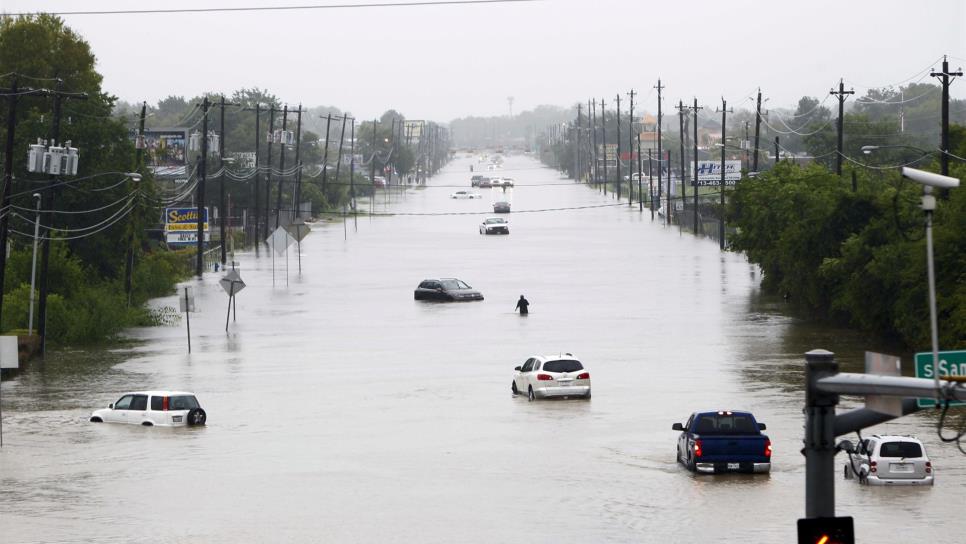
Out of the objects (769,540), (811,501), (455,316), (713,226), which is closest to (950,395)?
(811,501)

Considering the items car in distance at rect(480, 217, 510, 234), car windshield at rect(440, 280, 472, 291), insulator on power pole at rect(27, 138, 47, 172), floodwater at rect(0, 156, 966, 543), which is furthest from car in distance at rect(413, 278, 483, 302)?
car in distance at rect(480, 217, 510, 234)

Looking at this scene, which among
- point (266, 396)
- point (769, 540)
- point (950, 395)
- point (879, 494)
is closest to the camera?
point (950, 395)

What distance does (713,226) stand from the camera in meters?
118

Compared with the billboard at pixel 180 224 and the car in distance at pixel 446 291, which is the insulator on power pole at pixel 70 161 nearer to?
the car in distance at pixel 446 291

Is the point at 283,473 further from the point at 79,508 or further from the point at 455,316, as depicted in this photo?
the point at 455,316

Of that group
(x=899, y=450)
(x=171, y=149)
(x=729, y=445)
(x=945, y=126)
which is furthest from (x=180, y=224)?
(x=899, y=450)

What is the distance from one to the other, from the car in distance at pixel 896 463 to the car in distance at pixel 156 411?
1717 centimetres

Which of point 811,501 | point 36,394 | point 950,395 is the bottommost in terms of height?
point 36,394

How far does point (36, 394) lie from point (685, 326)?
1044 inches

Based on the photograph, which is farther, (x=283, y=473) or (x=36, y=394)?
(x=36, y=394)

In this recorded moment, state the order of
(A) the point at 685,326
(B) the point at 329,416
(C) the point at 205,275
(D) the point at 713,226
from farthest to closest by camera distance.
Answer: (D) the point at 713,226 < (C) the point at 205,275 < (A) the point at 685,326 < (B) the point at 329,416

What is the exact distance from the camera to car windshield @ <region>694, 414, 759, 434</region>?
2880 cm

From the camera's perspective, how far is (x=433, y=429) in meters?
36.0

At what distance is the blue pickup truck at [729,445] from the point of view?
28.9m
